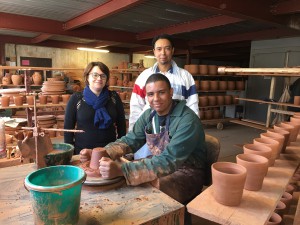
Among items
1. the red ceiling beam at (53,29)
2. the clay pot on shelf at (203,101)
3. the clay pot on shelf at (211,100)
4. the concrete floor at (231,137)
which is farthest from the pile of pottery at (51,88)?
the clay pot on shelf at (211,100)

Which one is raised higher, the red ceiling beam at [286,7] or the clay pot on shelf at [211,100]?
the red ceiling beam at [286,7]

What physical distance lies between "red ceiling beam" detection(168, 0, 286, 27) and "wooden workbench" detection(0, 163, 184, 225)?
3067 millimetres

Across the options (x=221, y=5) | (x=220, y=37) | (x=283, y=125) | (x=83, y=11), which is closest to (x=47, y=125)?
(x=83, y=11)

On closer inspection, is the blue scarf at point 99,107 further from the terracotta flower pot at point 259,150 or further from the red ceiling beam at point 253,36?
the red ceiling beam at point 253,36

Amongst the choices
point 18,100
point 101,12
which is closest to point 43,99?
point 18,100

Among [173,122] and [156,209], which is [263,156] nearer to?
[173,122]

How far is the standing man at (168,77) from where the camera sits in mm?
2357

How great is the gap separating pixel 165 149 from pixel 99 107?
1011mm

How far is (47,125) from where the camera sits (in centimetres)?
487

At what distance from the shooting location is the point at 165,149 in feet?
5.00

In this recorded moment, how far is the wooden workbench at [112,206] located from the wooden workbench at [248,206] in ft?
0.35

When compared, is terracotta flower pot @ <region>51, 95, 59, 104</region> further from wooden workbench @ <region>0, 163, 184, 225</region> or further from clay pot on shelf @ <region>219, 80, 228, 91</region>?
clay pot on shelf @ <region>219, 80, 228, 91</region>

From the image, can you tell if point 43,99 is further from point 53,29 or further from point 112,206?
point 112,206

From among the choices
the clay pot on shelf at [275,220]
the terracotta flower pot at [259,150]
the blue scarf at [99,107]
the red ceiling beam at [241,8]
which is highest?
the red ceiling beam at [241,8]
